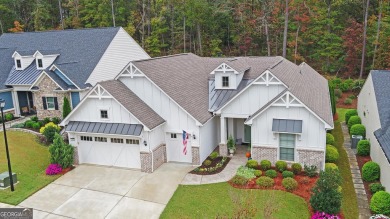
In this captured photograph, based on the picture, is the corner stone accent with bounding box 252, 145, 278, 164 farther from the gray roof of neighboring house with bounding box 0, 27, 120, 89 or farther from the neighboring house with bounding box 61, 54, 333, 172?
the gray roof of neighboring house with bounding box 0, 27, 120, 89

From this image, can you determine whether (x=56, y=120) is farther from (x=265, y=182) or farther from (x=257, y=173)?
(x=265, y=182)

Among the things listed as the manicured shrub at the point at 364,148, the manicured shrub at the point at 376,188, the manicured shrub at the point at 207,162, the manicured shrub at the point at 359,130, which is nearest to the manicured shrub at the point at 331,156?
the manicured shrub at the point at 364,148

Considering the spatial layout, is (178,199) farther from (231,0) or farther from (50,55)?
(231,0)

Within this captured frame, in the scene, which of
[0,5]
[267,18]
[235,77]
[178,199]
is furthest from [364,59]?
[0,5]

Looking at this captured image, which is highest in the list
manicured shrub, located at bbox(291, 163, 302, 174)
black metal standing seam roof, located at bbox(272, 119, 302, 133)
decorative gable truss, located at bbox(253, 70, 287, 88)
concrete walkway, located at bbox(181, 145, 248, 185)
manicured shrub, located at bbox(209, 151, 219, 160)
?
decorative gable truss, located at bbox(253, 70, 287, 88)

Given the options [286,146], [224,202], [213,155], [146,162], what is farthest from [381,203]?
[146,162]

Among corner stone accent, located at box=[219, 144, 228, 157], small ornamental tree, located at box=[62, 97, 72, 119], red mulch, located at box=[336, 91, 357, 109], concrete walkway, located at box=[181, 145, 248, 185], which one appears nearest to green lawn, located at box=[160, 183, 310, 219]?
concrete walkway, located at box=[181, 145, 248, 185]
